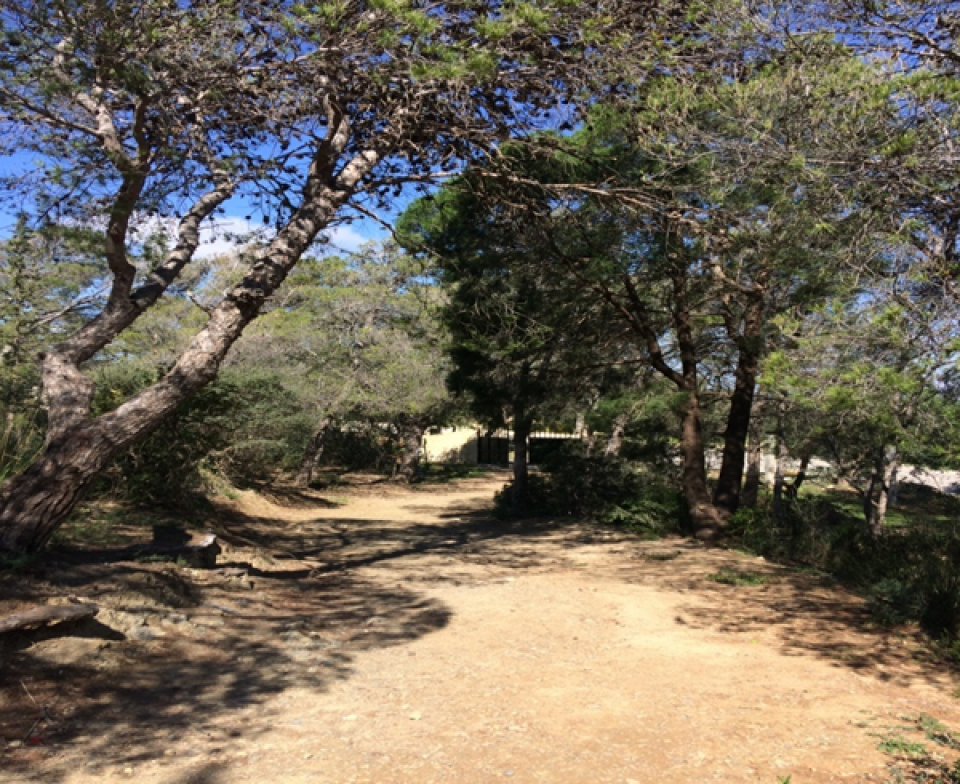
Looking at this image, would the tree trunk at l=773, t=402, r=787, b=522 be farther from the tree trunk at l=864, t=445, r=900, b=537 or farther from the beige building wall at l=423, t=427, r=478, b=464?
the beige building wall at l=423, t=427, r=478, b=464

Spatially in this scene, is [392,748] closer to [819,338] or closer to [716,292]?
[819,338]

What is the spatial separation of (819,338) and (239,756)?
615 centimetres

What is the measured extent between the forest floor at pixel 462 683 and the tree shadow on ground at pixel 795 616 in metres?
0.04

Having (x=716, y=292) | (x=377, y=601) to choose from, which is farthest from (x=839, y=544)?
(x=377, y=601)

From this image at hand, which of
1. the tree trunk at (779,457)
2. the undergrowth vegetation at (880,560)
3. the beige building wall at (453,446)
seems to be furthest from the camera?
the beige building wall at (453,446)

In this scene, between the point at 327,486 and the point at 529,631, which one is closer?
the point at 529,631

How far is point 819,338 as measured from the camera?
7.18 m

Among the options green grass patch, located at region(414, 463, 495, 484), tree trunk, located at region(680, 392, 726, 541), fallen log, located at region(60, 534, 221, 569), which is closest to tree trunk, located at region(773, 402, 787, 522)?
tree trunk, located at region(680, 392, 726, 541)

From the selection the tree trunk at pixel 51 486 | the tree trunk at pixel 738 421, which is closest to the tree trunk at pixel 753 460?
the tree trunk at pixel 738 421

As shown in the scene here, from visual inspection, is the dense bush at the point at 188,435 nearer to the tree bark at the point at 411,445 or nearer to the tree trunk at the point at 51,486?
the tree trunk at the point at 51,486

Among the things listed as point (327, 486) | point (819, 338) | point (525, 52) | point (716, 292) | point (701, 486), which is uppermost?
point (525, 52)

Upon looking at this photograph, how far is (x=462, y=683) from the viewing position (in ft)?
17.5

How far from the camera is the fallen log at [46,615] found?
183 inches

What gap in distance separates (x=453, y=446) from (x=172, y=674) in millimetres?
33333
